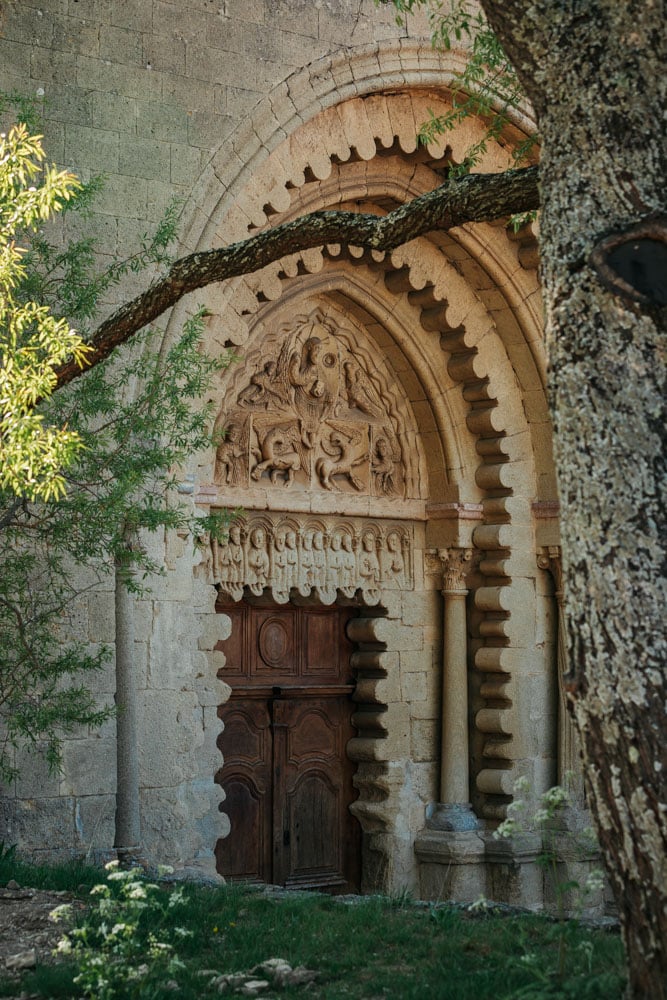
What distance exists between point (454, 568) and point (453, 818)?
1883 mm

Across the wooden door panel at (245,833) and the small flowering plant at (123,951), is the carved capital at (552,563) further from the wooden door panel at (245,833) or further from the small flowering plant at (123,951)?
the small flowering plant at (123,951)

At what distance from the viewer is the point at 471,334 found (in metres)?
9.83

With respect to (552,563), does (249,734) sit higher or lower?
lower

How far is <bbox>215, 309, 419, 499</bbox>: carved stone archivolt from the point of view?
9.09m

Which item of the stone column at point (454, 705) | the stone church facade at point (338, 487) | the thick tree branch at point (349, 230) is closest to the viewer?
the thick tree branch at point (349, 230)

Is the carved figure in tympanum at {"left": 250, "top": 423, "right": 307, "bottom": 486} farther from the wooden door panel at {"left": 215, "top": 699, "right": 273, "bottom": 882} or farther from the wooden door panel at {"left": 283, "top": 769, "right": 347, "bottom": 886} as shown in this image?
the wooden door panel at {"left": 283, "top": 769, "right": 347, "bottom": 886}

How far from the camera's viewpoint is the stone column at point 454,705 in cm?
962

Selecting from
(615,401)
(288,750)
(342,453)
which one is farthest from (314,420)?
(615,401)

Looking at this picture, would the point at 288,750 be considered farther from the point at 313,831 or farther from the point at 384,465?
the point at 384,465

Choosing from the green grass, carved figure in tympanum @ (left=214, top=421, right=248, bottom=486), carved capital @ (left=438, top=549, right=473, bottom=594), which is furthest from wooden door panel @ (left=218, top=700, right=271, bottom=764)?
the green grass

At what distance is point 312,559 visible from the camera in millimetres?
9367

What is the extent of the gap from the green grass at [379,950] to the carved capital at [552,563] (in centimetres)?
424

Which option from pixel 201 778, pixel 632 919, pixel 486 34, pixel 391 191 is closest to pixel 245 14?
pixel 391 191

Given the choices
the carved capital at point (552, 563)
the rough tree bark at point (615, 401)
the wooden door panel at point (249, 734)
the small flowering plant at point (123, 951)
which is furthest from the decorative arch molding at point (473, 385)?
the rough tree bark at point (615, 401)
